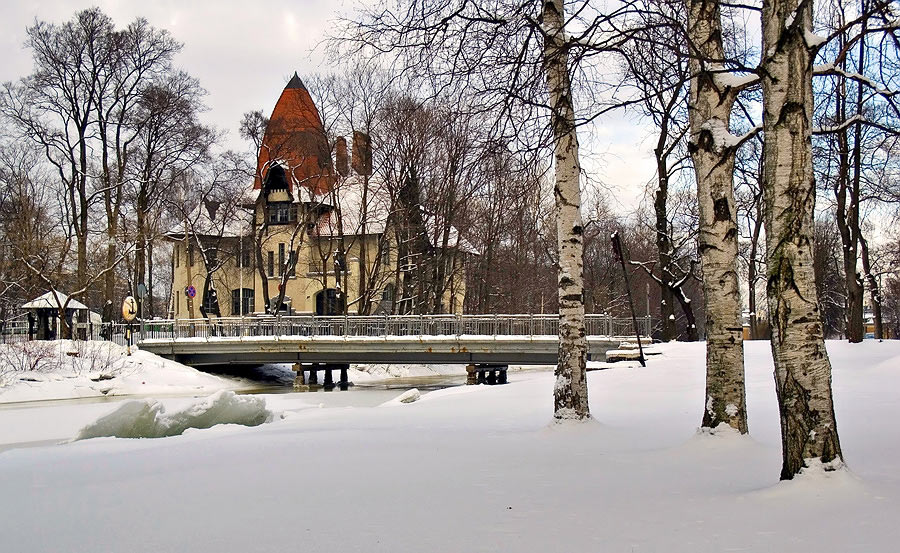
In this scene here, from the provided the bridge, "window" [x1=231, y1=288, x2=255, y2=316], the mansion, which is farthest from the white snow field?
"window" [x1=231, y1=288, x2=255, y2=316]

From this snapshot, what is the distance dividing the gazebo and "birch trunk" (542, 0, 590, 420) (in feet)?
108

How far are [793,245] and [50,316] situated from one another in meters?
40.7

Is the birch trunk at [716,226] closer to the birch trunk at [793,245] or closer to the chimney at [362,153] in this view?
the birch trunk at [793,245]

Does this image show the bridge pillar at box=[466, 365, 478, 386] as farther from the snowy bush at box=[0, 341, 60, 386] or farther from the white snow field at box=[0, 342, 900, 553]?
the white snow field at box=[0, 342, 900, 553]

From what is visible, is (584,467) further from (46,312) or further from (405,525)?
(46,312)

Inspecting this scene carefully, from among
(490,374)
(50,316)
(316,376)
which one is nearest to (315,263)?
(316,376)

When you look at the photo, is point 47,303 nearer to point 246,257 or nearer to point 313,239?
point 313,239

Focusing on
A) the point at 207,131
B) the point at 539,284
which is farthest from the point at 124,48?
the point at 539,284

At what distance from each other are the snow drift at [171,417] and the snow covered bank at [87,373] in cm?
1697

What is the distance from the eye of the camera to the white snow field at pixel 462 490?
5293 mm

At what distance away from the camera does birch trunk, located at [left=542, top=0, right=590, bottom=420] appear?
1073cm

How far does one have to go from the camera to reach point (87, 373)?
109ft

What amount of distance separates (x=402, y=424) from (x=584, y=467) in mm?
4881

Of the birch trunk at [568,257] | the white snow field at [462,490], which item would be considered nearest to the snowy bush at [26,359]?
the white snow field at [462,490]
